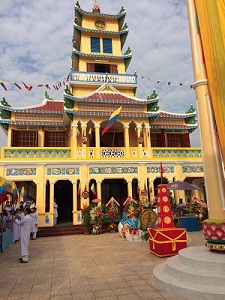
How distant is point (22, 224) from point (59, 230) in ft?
19.8

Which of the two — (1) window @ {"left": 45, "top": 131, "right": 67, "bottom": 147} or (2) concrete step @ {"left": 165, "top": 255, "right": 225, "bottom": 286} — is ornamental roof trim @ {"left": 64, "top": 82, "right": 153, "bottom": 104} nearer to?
(1) window @ {"left": 45, "top": 131, "right": 67, "bottom": 147}

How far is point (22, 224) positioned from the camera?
7.50 meters

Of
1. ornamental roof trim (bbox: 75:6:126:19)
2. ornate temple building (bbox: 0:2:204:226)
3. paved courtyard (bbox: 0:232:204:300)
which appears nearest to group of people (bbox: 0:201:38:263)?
paved courtyard (bbox: 0:232:204:300)

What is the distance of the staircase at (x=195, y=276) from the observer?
3.80m

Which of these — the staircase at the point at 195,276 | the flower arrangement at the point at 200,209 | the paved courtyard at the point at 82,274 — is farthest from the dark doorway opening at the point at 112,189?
the staircase at the point at 195,276

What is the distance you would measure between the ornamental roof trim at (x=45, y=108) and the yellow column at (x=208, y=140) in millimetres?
12676

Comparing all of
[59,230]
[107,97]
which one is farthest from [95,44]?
[59,230]

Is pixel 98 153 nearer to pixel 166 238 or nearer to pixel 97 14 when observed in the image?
pixel 166 238

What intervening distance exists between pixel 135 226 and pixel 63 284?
5678 mm

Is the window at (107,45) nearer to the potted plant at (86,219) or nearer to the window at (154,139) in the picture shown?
the window at (154,139)

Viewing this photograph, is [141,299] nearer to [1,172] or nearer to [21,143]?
[1,172]

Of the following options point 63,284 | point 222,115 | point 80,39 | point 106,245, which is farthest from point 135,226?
point 80,39

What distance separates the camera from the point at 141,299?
13.3 feet

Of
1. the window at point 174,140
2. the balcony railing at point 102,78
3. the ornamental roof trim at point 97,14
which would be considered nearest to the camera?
the balcony railing at point 102,78
